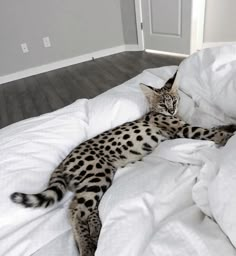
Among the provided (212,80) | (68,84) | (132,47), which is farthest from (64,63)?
(212,80)

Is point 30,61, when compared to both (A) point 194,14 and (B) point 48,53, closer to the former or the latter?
(B) point 48,53

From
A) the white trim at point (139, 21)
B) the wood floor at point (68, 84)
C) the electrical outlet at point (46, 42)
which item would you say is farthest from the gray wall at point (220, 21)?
the electrical outlet at point (46, 42)

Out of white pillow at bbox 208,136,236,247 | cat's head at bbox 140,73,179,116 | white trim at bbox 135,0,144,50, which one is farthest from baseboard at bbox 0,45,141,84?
white pillow at bbox 208,136,236,247

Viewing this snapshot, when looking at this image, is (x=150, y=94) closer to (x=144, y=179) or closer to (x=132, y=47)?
(x=144, y=179)

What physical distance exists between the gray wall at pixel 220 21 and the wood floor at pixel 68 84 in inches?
24.2

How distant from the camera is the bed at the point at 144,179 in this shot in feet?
2.08

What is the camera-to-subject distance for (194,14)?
3.16 meters

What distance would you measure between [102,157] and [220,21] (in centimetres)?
312

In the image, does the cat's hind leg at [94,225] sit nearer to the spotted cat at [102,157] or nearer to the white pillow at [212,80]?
the spotted cat at [102,157]

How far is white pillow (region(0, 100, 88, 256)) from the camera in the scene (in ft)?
2.75

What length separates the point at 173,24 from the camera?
11.1ft

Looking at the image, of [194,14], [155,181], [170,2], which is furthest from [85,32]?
[155,181]

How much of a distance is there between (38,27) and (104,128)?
2.81m

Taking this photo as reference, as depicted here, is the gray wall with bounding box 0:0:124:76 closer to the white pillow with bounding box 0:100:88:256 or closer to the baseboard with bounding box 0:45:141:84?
the baseboard with bounding box 0:45:141:84
